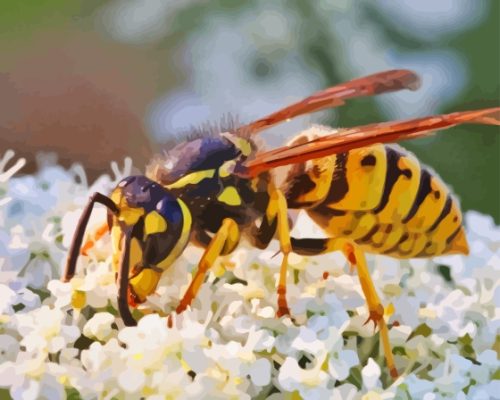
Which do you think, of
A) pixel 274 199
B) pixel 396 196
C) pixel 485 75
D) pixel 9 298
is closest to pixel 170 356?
pixel 9 298

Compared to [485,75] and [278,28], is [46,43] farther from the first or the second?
[485,75]

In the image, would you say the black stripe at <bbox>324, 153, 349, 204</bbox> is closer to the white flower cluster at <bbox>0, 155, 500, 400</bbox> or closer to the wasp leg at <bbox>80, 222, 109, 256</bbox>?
the white flower cluster at <bbox>0, 155, 500, 400</bbox>

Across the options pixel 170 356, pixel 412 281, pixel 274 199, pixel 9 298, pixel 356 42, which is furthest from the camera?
pixel 356 42

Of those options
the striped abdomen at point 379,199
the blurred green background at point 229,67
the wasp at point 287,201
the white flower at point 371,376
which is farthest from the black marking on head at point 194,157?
the blurred green background at point 229,67

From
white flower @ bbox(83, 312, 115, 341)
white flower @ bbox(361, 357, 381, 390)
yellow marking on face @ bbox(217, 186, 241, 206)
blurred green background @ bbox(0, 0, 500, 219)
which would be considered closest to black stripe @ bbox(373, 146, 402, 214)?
yellow marking on face @ bbox(217, 186, 241, 206)

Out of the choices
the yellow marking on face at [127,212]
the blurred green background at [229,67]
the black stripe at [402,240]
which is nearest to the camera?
the yellow marking on face at [127,212]

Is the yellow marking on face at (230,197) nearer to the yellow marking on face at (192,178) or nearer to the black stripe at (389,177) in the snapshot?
the yellow marking on face at (192,178)
